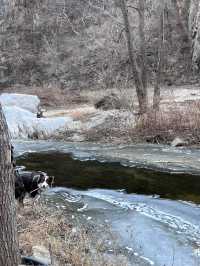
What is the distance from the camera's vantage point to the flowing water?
25.0 ft

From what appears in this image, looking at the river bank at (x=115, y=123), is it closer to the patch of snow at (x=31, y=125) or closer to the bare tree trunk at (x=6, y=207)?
the patch of snow at (x=31, y=125)

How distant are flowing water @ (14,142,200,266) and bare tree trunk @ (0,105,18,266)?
2713 millimetres

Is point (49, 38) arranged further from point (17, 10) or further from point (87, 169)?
point (87, 169)

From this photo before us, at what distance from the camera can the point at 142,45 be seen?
1850 centimetres

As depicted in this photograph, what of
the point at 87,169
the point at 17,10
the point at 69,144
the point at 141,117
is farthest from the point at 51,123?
the point at 17,10

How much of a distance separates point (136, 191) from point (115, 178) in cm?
126

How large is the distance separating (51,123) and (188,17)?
14.8 meters

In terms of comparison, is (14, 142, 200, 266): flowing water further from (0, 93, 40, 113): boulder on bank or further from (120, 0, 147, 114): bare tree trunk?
(0, 93, 40, 113): boulder on bank

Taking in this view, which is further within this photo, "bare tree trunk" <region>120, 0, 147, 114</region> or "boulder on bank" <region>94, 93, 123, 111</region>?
"boulder on bank" <region>94, 93, 123, 111</region>

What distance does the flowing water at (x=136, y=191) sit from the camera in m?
7.63

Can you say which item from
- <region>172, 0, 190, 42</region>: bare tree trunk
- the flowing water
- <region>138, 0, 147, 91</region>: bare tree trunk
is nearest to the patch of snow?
the flowing water

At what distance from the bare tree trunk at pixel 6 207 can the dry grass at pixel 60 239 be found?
105cm

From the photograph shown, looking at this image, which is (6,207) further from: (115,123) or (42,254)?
(115,123)

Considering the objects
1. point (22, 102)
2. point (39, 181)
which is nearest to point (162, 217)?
point (39, 181)
